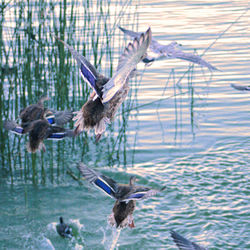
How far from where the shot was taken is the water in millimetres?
4699

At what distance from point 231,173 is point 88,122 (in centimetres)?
374

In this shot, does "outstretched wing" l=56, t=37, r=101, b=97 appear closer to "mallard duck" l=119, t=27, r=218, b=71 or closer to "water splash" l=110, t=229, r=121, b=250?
"mallard duck" l=119, t=27, r=218, b=71

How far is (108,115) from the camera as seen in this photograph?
2172 millimetres

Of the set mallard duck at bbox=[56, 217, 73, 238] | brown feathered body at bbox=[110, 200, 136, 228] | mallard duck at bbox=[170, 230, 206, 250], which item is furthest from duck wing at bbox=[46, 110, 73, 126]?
mallard duck at bbox=[56, 217, 73, 238]

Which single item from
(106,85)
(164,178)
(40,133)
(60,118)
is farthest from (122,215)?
(164,178)

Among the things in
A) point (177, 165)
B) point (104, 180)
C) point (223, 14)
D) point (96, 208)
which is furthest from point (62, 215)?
point (223, 14)

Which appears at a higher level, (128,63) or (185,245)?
(128,63)

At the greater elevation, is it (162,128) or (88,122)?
(88,122)

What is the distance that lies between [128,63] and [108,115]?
353mm

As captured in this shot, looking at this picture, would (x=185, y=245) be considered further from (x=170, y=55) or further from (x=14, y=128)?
(x=14, y=128)

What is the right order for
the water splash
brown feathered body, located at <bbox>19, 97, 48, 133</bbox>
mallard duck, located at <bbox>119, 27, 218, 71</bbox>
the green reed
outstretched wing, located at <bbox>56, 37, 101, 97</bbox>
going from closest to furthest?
outstretched wing, located at <bbox>56, 37, 101, 97</bbox>
mallard duck, located at <bbox>119, 27, 218, 71</bbox>
brown feathered body, located at <bbox>19, 97, 48, 133</bbox>
the water splash
the green reed

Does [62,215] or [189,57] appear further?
[62,215]

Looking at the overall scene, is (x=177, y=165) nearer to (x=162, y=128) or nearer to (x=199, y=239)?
(x=162, y=128)

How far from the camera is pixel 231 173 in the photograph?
5.69 metres
